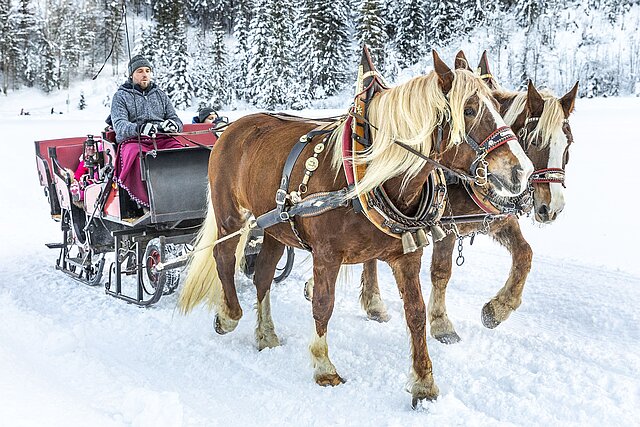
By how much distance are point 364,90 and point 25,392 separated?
8.90ft

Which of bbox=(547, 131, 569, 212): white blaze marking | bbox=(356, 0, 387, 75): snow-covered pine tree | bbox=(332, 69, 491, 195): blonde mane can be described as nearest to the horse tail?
bbox=(332, 69, 491, 195): blonde mane

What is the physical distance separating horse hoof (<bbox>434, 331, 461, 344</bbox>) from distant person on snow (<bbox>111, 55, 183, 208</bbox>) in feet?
9.80

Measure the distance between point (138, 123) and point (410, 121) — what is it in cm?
314

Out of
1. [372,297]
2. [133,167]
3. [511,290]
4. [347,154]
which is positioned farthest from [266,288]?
[511,290]

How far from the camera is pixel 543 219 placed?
4160 millimetres

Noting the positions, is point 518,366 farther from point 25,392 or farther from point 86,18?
point 86,18

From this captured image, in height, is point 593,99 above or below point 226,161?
below

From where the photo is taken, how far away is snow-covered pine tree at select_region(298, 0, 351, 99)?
123 feet

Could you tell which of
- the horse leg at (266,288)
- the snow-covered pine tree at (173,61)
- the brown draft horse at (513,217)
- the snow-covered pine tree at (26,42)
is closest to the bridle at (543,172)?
the brown draft horse at (513,217)

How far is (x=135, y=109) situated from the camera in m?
5.86

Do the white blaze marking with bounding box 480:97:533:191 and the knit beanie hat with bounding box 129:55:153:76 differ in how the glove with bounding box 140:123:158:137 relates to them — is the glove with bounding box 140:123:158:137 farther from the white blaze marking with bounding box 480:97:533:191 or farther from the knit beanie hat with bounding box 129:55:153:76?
the white blaze marking with bounding box 480:97:533:191

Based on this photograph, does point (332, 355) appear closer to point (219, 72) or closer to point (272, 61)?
point (272, 61)

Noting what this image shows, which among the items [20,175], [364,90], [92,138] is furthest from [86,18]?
[364,90]

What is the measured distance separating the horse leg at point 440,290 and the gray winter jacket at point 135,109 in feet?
9.69
